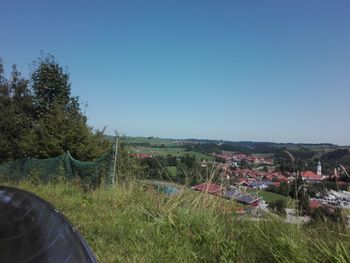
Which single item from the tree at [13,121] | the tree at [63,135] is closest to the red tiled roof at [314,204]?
the tree at [63,135]

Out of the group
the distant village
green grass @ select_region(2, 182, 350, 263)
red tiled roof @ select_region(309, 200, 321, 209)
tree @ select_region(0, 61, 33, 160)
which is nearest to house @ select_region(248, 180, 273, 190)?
the distant village

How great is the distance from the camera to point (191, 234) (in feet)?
17.4

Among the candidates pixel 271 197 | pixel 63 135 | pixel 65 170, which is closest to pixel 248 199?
pixel 271 197

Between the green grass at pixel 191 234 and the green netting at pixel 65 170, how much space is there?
9.11 feet

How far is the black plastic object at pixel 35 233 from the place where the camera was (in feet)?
11.2

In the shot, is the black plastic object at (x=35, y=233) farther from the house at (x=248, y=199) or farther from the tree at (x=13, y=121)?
the tree at (x=13, y=121)

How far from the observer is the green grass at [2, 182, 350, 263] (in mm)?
3863

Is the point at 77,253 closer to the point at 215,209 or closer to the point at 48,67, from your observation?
the point at 215,209

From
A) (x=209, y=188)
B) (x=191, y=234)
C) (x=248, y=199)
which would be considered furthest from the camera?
(x=209, y=188)

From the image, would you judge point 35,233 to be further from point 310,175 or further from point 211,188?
point 310,175

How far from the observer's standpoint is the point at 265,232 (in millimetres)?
4551

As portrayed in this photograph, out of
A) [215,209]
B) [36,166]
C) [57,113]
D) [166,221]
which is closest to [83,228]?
[166,221]

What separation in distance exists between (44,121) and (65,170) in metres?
5.73

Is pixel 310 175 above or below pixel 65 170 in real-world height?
above
